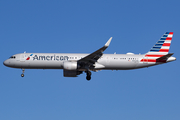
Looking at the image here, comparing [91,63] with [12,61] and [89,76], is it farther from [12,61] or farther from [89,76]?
A: [12,61]

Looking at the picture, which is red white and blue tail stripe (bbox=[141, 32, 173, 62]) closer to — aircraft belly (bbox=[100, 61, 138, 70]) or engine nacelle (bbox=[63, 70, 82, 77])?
aircraft belly (bbox=[100, 61, 138, 70])

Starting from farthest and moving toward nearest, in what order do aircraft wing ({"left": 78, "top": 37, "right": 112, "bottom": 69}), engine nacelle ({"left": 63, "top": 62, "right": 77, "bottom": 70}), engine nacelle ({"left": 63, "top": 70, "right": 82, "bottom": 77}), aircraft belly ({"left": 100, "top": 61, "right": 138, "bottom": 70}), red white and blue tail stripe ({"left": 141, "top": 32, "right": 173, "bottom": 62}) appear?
1. red white and blue tail stripe ({"left": 141, "top": 32, "right": 173, "bottom": 62})
2. engine nacelle ({"left": 63, "top": 70, "right": 82, "bottom": 77})
3. aircraft belly ({"left": 100, "top": 61, "right": 138, "bottom": 70})
4. engine nacelle ({"left": 63, "top": 62, "right": 77, "bottom": 70})
5. aircraft wing ({"left": 78, "top": 37, "right": 112, "bottom": 69})

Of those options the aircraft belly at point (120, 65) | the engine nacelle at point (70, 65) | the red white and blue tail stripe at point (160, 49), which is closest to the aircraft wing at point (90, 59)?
the engine nacelle at point (70, 65)

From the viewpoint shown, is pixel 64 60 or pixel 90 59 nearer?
pixel 90 59

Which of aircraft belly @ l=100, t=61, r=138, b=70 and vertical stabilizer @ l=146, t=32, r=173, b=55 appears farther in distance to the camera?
vertical stabilizer @ l=146, t=32, r=173, b=55

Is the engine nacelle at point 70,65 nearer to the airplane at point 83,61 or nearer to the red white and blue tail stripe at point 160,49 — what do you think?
the airplane at point 83,61

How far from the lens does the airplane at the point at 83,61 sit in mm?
47362

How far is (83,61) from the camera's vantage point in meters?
46.8

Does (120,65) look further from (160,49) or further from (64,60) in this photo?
(64,60)

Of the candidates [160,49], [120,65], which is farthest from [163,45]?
[120,65]

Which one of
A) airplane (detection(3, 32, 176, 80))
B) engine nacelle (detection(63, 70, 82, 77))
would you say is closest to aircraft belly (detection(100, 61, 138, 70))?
airplane (detection(3, 32, 176, 80))

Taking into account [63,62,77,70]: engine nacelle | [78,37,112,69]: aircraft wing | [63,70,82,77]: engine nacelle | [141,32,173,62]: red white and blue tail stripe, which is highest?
[141,32,173,62]: red white and blue tail stripe

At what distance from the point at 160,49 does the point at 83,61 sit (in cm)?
1292

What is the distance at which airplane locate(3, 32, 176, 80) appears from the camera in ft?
155
